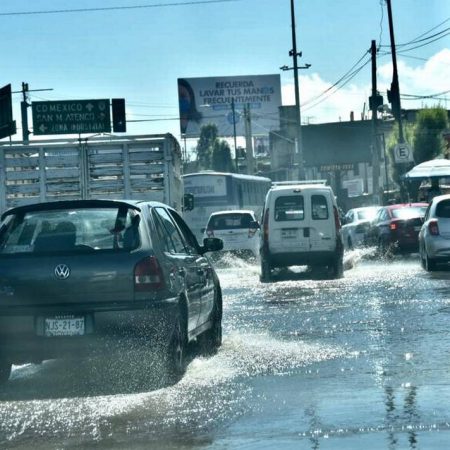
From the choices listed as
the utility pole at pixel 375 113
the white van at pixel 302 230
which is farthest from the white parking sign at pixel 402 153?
the white van at pixel 302 230

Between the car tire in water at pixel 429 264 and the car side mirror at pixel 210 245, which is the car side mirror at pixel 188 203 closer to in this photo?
the car tire in water at pixel 429 264

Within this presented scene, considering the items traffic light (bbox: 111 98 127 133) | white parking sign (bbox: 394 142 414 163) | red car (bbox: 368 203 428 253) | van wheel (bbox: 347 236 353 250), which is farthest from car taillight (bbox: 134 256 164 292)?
white parking sign (bbox: 394 142 414 163)

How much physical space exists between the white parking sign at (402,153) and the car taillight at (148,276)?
36.2 m

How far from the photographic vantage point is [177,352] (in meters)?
9.84

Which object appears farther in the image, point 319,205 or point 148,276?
point 319,205

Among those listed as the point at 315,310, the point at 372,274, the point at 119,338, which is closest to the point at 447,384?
the point at 119,338

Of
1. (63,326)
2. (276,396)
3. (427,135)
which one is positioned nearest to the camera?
(276,396)

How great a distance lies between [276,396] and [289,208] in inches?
586

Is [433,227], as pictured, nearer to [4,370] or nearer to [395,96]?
[4,370]

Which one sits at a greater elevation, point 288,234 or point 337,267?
point 288,234

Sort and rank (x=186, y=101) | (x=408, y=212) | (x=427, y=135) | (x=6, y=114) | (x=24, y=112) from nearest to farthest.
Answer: (x=408, y=212)
(x=6, y=114)
(x=24, y=112)
(x=427, y=135)
(x=186, y=101)

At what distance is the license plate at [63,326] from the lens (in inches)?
372

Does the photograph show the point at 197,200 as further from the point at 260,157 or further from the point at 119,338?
the point at 260,157

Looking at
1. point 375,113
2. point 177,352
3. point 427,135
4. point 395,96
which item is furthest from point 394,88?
point 177,352
